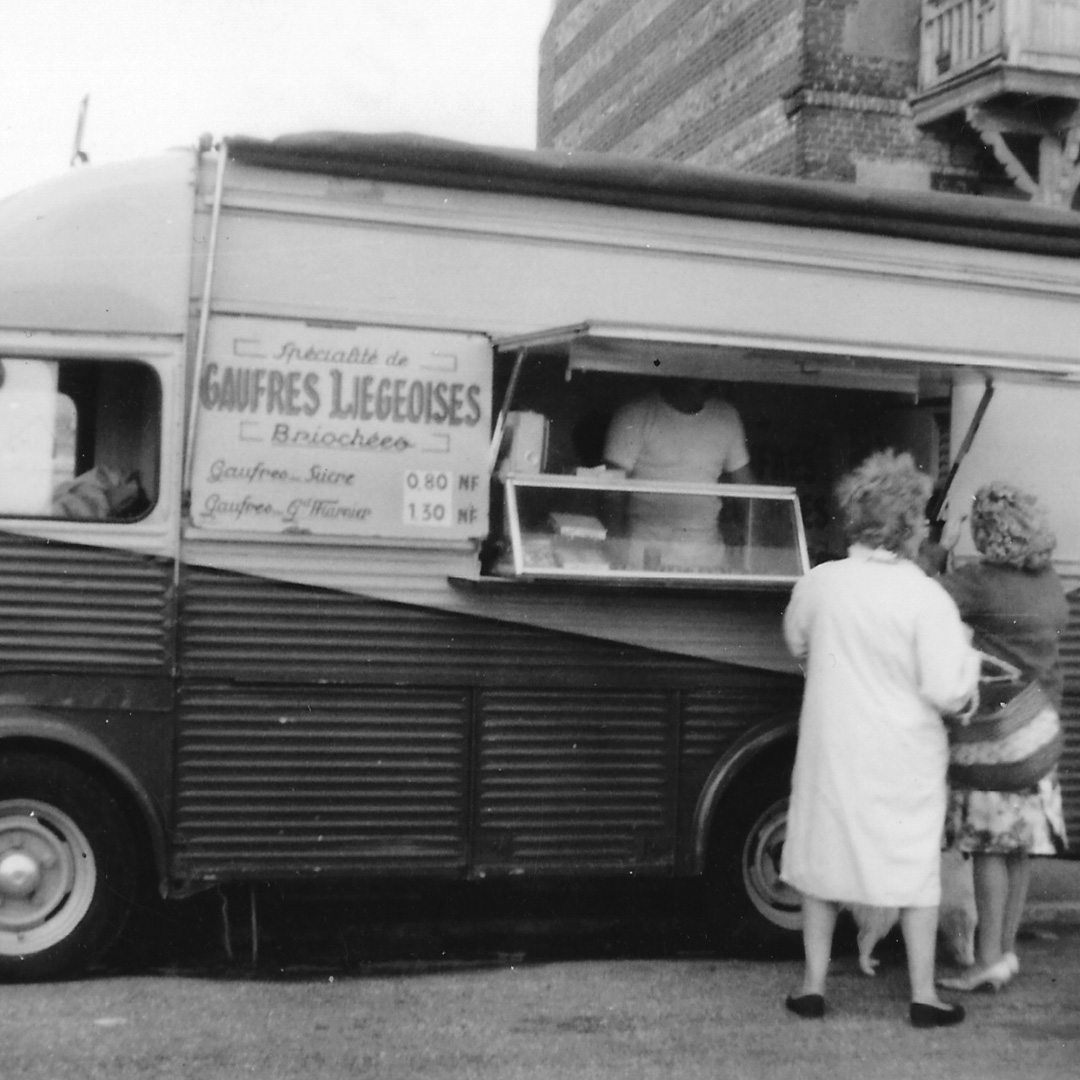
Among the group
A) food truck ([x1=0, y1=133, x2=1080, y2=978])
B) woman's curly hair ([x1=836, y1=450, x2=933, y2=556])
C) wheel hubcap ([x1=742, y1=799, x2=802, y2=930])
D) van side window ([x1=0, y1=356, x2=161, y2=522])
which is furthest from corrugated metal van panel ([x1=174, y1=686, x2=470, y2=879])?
woman's curly hair ([x1=836, y1=450, x2=933, y2=556])

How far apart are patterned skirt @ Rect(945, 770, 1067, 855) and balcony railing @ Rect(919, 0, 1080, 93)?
1062 cm

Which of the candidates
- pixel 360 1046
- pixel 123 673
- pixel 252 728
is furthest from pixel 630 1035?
pixel 123 673

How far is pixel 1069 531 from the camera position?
22.3ft

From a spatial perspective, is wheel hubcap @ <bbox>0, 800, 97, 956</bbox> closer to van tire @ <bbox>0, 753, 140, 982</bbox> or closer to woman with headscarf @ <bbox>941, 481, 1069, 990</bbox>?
van tire @ <bbox>0, 753, 140, 982</bbox>

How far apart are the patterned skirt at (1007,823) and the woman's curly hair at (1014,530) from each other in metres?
0.79

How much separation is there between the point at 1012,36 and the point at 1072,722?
32.8 feet

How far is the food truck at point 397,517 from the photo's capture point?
568cm

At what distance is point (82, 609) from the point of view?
18.5 ft

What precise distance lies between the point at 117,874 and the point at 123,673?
2.26 ft

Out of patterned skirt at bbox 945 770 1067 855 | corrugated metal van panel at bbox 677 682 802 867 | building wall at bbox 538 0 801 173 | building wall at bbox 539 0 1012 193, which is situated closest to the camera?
patterned skirt at bbox 945 770 1067 855

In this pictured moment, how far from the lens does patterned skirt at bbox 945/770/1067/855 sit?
5844mm

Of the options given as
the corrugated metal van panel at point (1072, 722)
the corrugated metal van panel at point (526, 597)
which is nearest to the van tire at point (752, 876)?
the corrugated metal van panel at point (526, 597)

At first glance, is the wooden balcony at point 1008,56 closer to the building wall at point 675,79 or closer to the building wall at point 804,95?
the building wall at point 804,95

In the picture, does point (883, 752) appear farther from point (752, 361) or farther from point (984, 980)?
point (752, 361)
